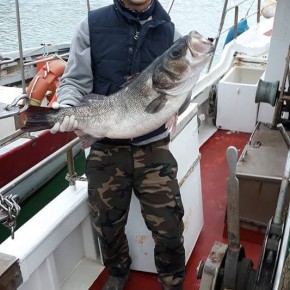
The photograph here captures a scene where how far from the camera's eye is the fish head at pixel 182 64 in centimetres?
164

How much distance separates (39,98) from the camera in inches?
231

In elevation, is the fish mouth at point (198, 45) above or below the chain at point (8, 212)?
above

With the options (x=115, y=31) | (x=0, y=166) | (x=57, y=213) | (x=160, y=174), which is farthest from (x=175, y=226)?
(x=0, y=166)

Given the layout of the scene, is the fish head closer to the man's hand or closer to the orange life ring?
the man's hand

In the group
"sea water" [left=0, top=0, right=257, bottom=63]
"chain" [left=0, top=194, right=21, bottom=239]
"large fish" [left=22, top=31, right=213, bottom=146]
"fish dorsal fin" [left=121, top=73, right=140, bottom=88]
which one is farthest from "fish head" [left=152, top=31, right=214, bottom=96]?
"sea water" [left=0, top=0, right=257, bottom=63]

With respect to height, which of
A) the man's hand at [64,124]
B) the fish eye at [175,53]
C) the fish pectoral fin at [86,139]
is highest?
the fish eye at [175,53]

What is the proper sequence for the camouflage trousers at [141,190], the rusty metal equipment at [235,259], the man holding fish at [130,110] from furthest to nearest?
the camouflage trousers at [141,190] < the man holding fish at [130,110] < the rusty metal equipment at [235,259]

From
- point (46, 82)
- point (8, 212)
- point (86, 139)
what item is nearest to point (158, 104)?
point (86, 139)

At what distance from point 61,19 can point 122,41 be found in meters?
17.0

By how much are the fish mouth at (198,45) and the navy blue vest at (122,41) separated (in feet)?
1.33

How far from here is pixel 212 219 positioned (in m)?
3.21

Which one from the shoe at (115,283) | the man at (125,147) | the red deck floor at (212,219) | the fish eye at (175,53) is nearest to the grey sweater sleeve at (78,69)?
the man at (125,147)

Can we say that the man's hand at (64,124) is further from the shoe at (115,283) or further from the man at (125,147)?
the shoe at (115,283)

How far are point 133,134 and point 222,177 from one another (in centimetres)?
215
